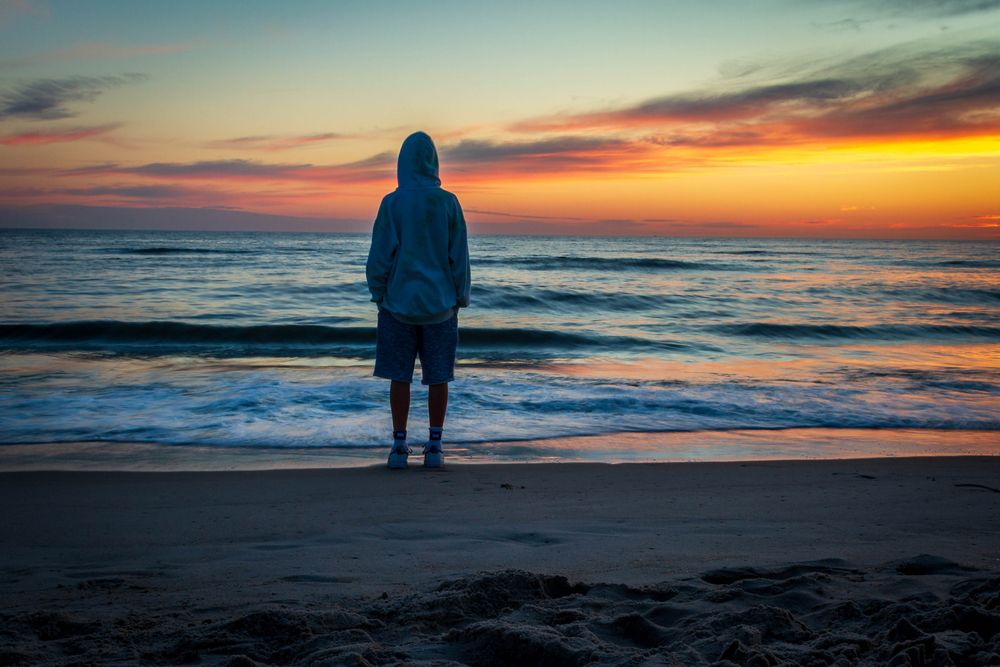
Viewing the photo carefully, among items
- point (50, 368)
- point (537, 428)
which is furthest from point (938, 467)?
point (50, 368)

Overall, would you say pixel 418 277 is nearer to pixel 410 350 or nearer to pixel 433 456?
pixel 410 350

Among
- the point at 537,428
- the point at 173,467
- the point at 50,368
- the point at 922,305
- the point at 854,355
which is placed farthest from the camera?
the point at 922,305

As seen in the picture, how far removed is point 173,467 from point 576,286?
57.4 feet

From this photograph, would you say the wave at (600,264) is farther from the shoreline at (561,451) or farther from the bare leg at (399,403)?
the bare leg at (399,403)

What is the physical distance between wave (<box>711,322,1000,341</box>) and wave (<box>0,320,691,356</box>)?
2394 millimetres

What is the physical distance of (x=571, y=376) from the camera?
28.1ft

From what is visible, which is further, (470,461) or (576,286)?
(576,286)

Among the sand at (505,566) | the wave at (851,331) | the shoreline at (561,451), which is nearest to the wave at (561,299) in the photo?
the wave at (851,331)

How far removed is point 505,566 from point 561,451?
245 centimetres

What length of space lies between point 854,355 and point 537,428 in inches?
277

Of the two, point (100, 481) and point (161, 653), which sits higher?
point (161, 653)

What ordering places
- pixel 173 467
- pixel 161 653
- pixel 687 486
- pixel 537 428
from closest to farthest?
pixel 161 653, pixel 687 486, pixel 173 467, pixel 537 428

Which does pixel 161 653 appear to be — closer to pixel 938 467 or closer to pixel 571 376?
pixel 938 467

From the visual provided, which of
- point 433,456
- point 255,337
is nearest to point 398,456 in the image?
point 433,456
